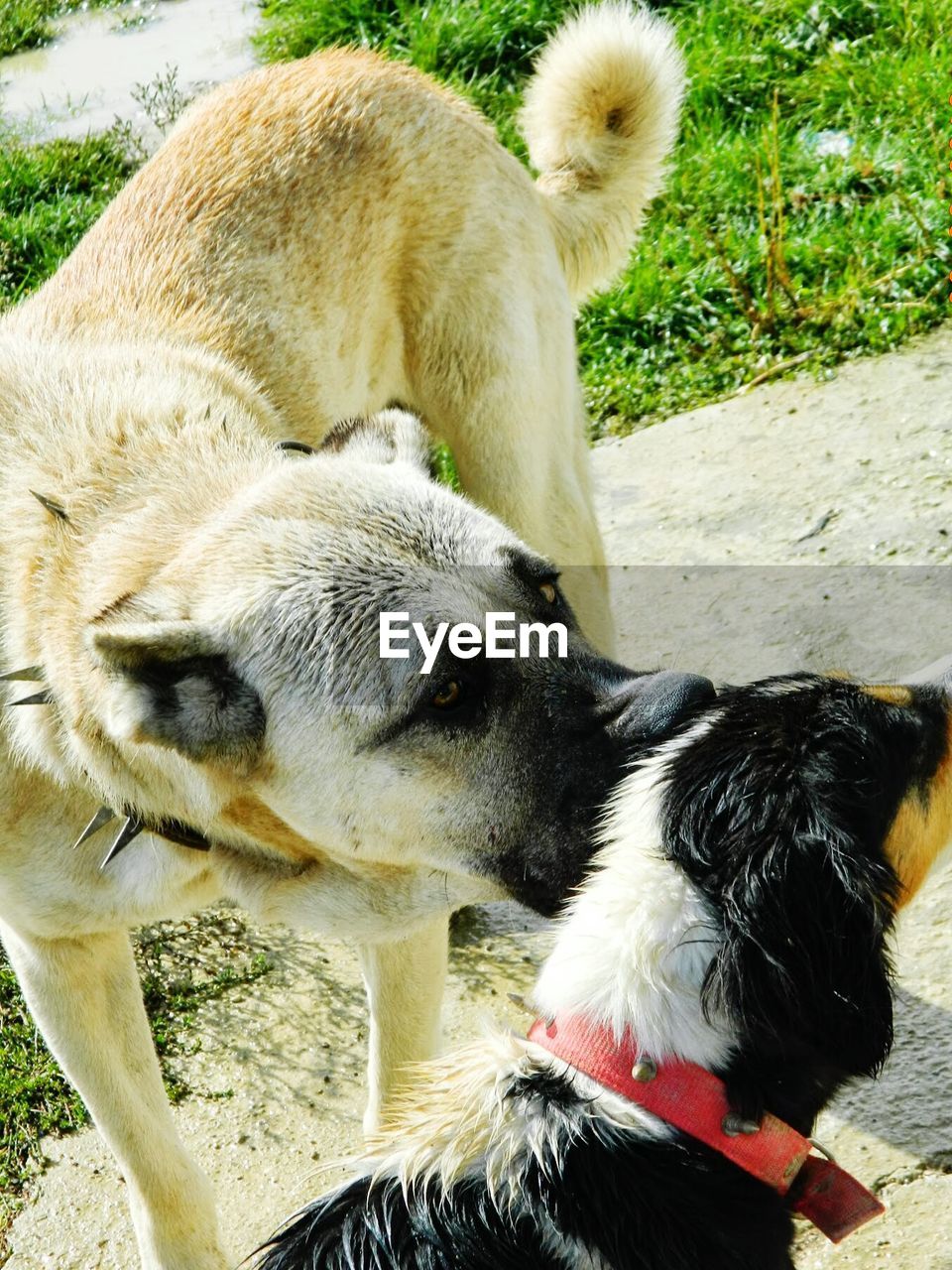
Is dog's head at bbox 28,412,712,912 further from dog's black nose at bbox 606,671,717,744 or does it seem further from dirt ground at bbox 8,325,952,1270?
dirt ground at bbox 8,325,952,1270

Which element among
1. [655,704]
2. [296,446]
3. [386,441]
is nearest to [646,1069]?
[655,704]

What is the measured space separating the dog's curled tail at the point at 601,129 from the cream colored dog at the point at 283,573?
0.39 m

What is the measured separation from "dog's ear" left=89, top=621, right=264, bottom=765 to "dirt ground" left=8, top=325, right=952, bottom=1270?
72 centimetres

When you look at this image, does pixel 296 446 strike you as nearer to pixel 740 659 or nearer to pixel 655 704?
pixel 655 704

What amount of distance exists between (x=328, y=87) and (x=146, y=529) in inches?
71.0

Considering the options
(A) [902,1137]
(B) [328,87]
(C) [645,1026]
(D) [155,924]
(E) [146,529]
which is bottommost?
(D) [155,924]

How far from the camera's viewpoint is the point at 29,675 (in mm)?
2920

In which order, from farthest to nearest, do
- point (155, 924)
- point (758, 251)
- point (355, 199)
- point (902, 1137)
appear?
point (758, 251) < point (155, 924) < point (355, 199) < point (902, 1137)

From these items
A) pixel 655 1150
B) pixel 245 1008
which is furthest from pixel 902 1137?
pixel 245 1008

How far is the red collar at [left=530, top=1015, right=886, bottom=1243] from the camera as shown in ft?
7.43

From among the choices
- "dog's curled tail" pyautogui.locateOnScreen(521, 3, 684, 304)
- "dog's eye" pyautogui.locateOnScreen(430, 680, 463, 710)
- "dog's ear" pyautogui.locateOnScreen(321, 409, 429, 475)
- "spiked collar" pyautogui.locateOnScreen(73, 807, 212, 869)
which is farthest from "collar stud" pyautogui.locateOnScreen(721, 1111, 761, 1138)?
"dog's curled tail" pyautogui.locateOnScreen(521, 3, 684, 304)

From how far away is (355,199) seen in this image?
397cm

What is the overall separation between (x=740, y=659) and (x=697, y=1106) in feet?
8.41

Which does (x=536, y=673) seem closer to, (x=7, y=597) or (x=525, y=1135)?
(x=525, y=1135)
